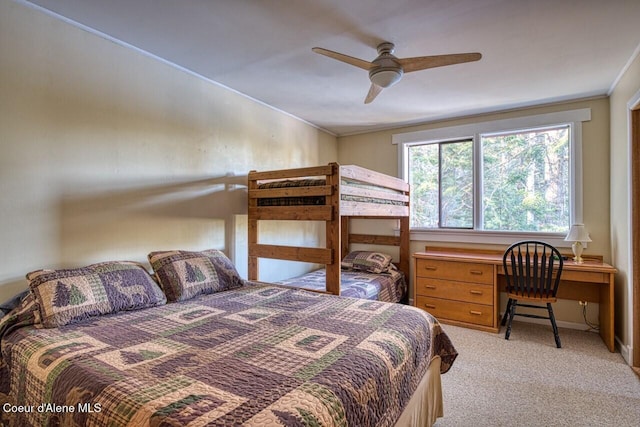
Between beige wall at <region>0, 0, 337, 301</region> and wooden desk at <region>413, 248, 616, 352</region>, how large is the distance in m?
2.05

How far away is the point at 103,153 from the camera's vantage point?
219 cm

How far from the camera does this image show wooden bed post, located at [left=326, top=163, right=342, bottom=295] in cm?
250

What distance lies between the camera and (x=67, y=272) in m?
1.77

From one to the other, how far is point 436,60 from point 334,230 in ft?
4.45

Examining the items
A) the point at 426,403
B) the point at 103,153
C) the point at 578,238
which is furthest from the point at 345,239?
the point at 103,153

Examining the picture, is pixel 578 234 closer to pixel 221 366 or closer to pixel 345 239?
pixel 345 239

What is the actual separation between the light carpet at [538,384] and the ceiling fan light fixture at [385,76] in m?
2.19

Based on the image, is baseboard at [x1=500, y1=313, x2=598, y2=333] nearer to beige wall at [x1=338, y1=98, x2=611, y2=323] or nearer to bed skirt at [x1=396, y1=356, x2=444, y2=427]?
beige wall at [x1=338, y1=98, x2=611, y2=323]

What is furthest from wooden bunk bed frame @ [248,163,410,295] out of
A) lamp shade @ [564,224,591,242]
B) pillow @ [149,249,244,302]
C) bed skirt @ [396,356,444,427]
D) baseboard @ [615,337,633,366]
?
baseboard @ [615,337,633,366]

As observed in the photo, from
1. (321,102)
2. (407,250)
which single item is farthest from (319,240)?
(321,102)

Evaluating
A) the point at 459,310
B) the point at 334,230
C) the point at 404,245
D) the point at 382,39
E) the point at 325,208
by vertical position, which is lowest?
the point at 459,310

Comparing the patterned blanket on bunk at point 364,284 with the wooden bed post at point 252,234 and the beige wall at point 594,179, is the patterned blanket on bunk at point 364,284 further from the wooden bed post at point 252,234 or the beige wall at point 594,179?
the beige wall at point 594,179

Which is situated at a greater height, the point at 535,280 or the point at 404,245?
the point at 404,245

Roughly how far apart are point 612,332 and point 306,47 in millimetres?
3484
